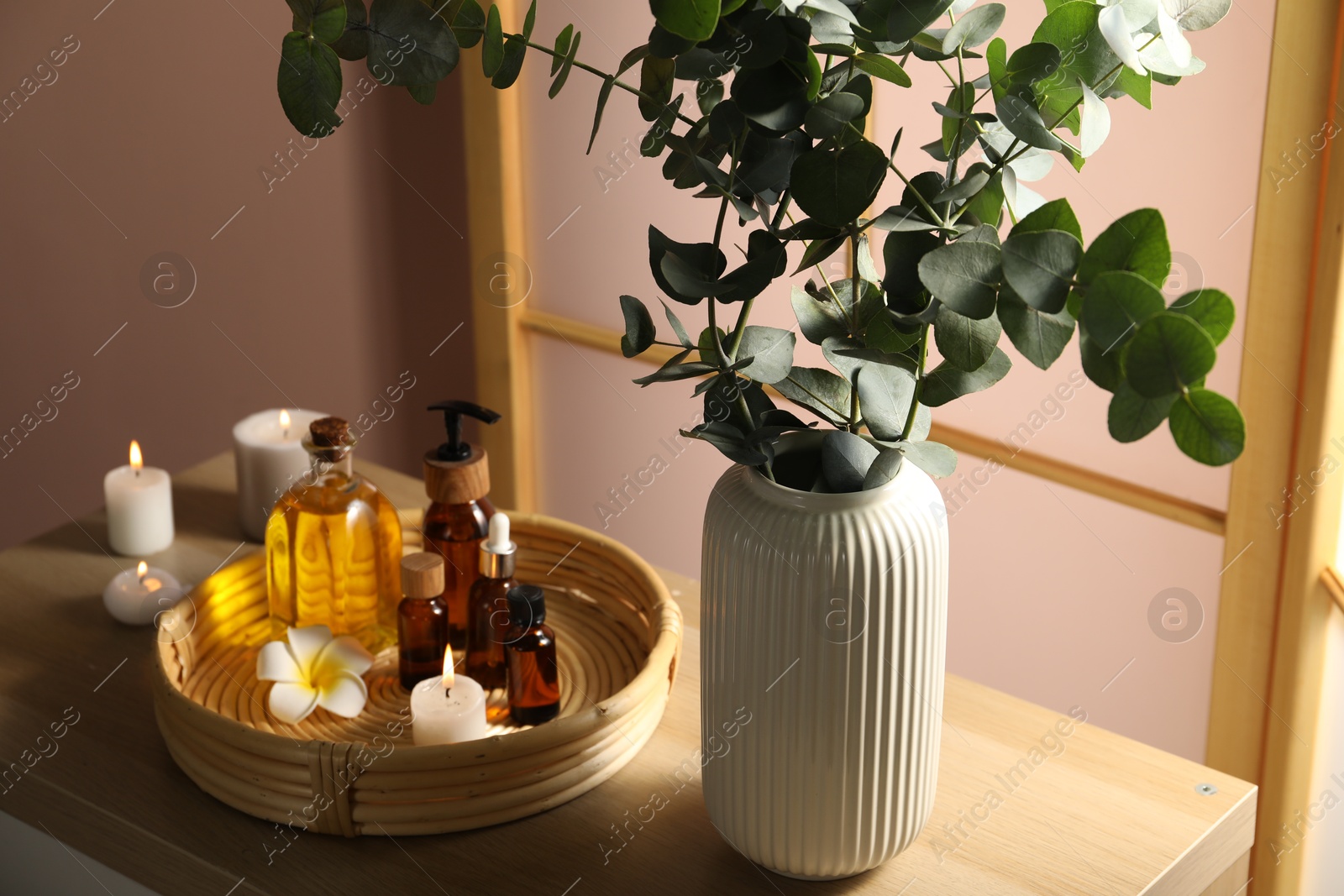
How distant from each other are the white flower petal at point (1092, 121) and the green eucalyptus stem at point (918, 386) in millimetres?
123

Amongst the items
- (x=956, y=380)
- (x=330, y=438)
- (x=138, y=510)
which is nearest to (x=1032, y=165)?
(x=956, y=380)

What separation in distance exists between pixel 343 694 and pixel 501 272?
1.08 meters

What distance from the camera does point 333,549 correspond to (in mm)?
1091

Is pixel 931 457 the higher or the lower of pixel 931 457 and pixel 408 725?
the higher

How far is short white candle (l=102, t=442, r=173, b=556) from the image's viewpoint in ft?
4.04

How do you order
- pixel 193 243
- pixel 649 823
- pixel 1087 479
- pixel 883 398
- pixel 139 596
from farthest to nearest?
pixel 193 243 < pixel 1087 479 < pixel 139 596 < pixel 649 823 < pixel 883 398

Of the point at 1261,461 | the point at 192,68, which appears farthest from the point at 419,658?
the point at 192,68

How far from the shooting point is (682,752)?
973mm

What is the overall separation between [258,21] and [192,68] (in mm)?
123

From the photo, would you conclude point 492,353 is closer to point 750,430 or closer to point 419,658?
point 419,658

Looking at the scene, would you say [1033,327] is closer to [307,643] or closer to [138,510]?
[307,643]

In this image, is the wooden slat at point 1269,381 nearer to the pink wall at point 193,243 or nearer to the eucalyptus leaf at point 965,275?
the eucalyptus leaf at point 965,275

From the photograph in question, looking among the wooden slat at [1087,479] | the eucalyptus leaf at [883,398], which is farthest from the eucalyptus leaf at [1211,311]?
the wooden slat at [1087,479]

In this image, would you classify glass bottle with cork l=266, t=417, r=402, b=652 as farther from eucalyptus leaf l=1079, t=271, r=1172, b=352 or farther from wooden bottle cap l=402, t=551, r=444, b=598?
eucalyptus leaf l=1079, t=271, r=1172, b=352
